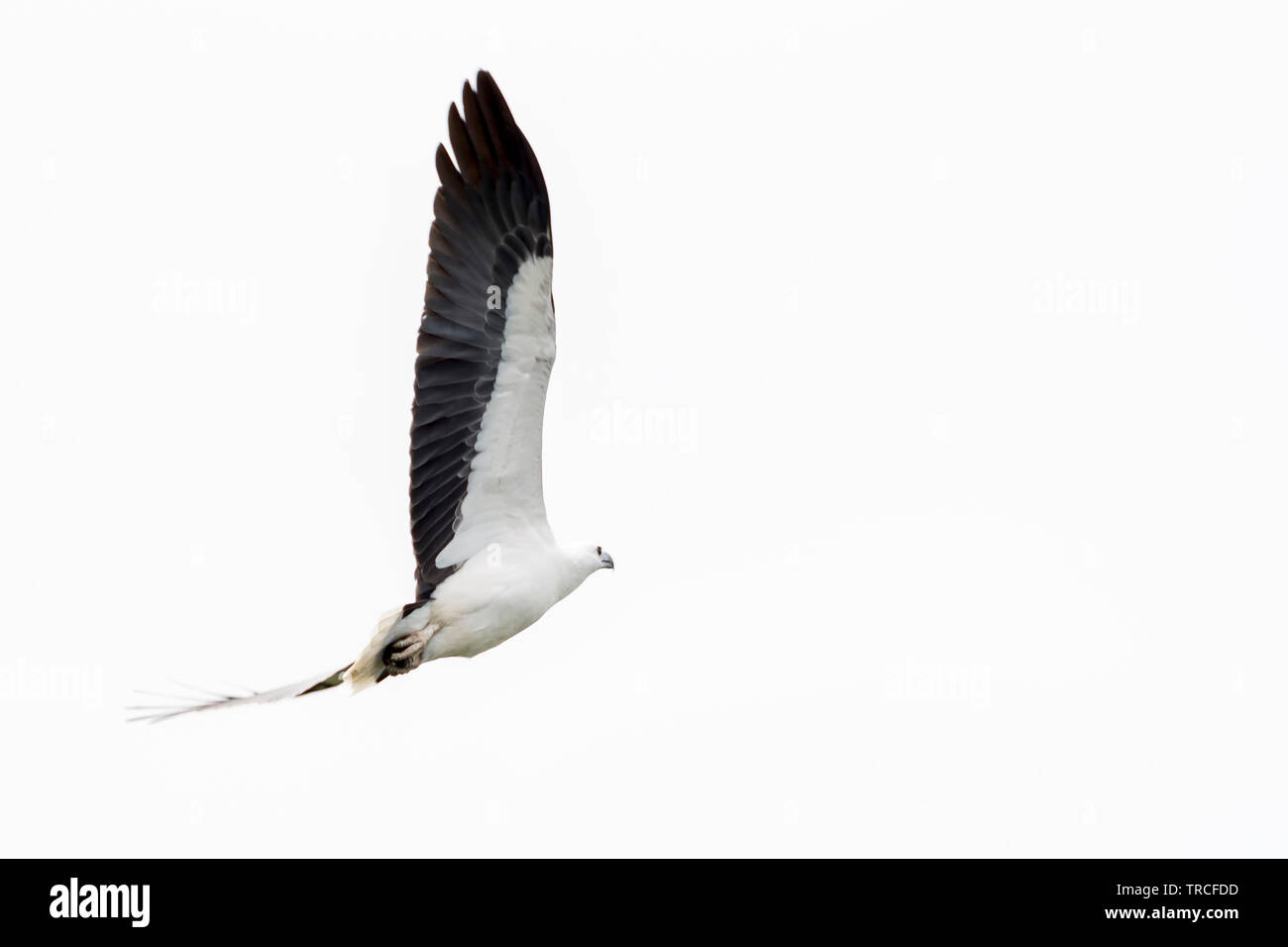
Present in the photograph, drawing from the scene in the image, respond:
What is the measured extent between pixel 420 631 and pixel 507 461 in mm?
1111

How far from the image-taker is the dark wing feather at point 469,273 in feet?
50.5

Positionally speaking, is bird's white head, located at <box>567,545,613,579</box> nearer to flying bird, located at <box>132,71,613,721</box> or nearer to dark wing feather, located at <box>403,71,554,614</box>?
flying bird, located at <box>132,71,613,721</box>

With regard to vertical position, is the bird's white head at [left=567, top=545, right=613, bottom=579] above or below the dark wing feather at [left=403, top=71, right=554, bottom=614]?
below

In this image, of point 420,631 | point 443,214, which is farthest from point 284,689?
point 443,214

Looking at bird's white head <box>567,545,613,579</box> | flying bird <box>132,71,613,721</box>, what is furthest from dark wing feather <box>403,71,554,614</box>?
bird's white head <box>567,545,613,579</box>

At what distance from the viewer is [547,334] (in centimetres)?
1540

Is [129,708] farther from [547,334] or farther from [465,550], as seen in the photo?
[547,334]

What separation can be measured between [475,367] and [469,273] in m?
0.55

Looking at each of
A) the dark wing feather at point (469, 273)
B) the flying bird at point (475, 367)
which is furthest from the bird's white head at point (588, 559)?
the dark wing feather at point (469, 273)

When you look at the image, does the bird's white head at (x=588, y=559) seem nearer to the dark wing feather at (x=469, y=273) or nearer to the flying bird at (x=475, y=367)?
the flying bird at (x=475, y=367)

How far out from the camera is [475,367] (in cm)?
1540

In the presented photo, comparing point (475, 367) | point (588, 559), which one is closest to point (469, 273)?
point (475, 367)

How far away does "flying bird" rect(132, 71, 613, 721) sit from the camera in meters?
15.4

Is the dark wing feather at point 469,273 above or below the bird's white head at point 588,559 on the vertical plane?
above
